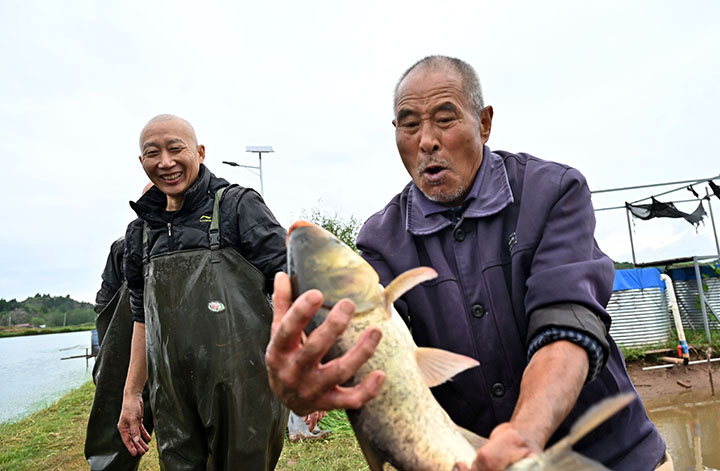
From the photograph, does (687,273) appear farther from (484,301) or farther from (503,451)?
(503,451)

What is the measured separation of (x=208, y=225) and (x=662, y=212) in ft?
55.7

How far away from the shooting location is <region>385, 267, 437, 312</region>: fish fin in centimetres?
195

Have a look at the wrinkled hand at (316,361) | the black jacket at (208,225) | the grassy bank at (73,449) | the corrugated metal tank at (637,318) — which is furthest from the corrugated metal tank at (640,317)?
the wrinkled hand at (316,361)

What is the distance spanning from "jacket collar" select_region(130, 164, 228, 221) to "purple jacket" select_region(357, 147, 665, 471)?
2.10 meters

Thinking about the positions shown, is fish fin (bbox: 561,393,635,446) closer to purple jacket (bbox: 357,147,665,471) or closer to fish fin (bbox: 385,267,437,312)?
purple jacket (bbox: 357,147,665,471)

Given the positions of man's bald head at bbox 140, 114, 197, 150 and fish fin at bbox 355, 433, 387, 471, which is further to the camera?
man's bald head at bbox 140, 114, 197, 150

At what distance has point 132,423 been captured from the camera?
4.31m

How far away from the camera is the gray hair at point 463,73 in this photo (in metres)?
2.67

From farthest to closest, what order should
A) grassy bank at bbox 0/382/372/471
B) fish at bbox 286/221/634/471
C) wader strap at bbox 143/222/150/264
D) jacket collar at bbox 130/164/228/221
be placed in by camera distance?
grassy bank at bbox 0/382/372/471
wader strap at bbox 143/222/150/264
jacket collar at bbox 130/164/228/221
fish at bbox 286/221/634/471

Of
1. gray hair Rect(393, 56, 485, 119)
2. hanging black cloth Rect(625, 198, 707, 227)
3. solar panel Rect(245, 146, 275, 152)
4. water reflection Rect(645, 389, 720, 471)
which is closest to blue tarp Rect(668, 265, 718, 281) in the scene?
hanging black cloth Rect(625, 198, 707, 227)

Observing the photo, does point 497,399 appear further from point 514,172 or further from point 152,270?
point 152,270

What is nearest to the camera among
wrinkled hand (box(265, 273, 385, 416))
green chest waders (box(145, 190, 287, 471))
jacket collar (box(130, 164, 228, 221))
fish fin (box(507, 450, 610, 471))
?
fish fin (box(507, 450, 610, 471))

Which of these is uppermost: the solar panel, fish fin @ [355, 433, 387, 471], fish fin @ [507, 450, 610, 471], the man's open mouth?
the solar panel

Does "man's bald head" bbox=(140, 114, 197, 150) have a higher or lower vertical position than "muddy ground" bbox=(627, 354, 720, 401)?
higher
